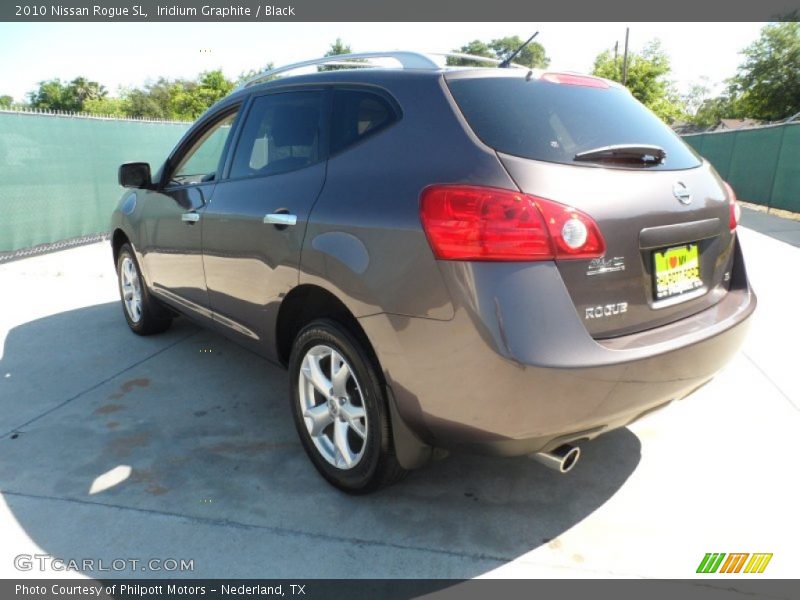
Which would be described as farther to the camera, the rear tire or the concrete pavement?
the rear tire

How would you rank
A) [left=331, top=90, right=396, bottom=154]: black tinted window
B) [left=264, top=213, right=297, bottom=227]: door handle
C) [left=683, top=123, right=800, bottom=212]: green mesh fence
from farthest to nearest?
[left=683, top=123, right=800, bottom=212]: green mesh fence
[left=264, top=213, right=297, bottom=227]: door handle
[left=331, top=90, right=396, bottom=154]: black tinted window

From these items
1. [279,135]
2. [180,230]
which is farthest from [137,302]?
[279,135]


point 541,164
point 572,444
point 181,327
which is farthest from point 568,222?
point 181,327

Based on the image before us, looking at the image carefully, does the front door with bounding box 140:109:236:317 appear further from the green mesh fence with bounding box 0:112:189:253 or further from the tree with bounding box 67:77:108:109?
the tree with bounding box 67:77:108:109

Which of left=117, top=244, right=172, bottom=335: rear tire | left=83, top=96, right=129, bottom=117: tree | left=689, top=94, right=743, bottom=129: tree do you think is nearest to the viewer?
left=117, top=244, right=172, bottom=335: rear tire

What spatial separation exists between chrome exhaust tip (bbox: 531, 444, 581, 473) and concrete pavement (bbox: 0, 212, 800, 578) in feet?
1.21

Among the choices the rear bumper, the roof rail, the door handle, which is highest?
the roof rail

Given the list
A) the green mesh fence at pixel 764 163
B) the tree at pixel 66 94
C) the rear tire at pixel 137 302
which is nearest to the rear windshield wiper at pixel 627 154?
the rear tire at pixel 137 302

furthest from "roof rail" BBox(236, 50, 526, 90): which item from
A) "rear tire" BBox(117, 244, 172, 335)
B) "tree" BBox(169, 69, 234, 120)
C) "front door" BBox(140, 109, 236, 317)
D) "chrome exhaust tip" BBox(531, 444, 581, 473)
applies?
"tree" BBox(169, 69, 234, 120)

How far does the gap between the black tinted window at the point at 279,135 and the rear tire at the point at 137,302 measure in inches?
71.8

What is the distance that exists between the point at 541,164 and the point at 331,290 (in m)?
0.98

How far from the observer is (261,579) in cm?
226

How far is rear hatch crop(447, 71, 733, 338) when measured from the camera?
6.79 ft

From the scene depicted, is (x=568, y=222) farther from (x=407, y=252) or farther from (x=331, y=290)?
(x=331, y=290)
